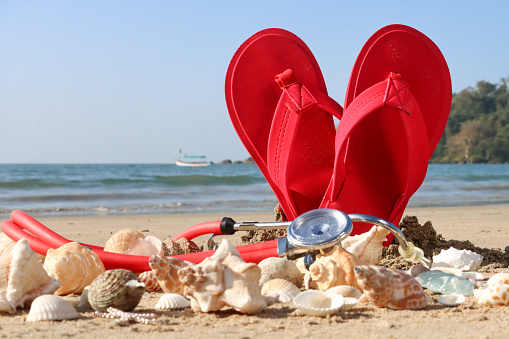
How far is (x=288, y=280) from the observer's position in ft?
7.49

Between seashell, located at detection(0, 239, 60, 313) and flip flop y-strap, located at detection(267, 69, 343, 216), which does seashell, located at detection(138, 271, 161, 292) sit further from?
flip flop y-strap, located at detection(267, 69, 343, 216)

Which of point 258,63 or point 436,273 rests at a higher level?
point 258,63

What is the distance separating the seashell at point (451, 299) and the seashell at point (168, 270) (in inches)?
38.2

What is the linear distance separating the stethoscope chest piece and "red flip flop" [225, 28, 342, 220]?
95 centimetres

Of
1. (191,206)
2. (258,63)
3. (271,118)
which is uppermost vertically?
(258,63)

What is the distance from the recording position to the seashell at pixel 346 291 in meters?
2.00

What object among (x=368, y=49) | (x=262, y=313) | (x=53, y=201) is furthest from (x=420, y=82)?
(x=53, y=201)

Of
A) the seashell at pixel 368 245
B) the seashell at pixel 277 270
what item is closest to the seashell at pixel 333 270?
the seashell at pixel 277 270

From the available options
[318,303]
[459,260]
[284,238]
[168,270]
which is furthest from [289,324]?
[459,260]

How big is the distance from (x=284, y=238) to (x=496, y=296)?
87cm

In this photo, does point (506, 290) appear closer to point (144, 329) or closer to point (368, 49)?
point (144, 329)

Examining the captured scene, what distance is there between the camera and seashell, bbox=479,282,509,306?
1.92 m

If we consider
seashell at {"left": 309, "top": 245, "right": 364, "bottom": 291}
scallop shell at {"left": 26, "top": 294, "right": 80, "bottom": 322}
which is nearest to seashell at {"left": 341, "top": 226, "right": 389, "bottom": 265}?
seashell at {"left": 309, "top": 245, "right": 364, "bottom": 291}

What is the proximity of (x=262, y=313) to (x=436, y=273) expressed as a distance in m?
0.86
